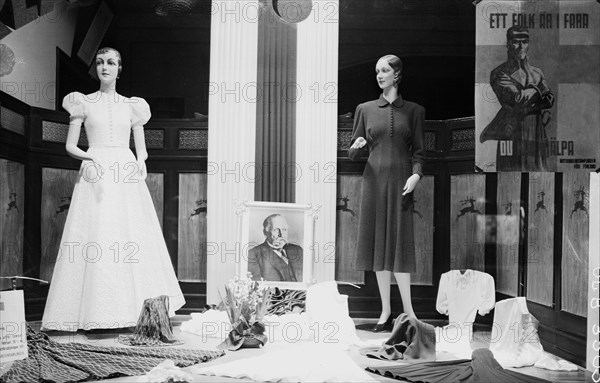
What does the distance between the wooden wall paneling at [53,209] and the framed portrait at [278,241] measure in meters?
1.32

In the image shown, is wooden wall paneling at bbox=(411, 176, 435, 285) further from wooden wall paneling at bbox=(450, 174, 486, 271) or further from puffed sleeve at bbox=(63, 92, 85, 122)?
puffed sleeve at bbox=(63, 92, 85, 122)

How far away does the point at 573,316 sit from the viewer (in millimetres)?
4805

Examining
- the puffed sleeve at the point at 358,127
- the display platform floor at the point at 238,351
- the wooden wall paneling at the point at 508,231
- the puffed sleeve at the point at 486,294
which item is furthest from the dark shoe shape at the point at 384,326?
the puffed sleeve at the point at 358,127

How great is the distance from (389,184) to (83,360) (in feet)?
8.19

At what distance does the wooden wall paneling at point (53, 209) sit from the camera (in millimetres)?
5621

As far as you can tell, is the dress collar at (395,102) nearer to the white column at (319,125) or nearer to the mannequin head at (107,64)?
the white column at (319,125)

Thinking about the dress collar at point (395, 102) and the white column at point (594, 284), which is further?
the dress collar at point (395, 102)

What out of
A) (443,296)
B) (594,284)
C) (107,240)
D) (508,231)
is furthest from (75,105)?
(594,284)

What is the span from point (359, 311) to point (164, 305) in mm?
1591

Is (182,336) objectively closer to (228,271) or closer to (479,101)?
(228,271)

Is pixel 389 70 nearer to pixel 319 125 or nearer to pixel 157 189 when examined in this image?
pixel 319 125

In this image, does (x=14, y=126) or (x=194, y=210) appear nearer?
(x=14, y=126)

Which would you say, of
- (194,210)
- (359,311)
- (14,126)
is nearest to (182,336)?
(194,210)

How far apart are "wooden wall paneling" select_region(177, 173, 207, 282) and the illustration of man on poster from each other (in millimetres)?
2196
